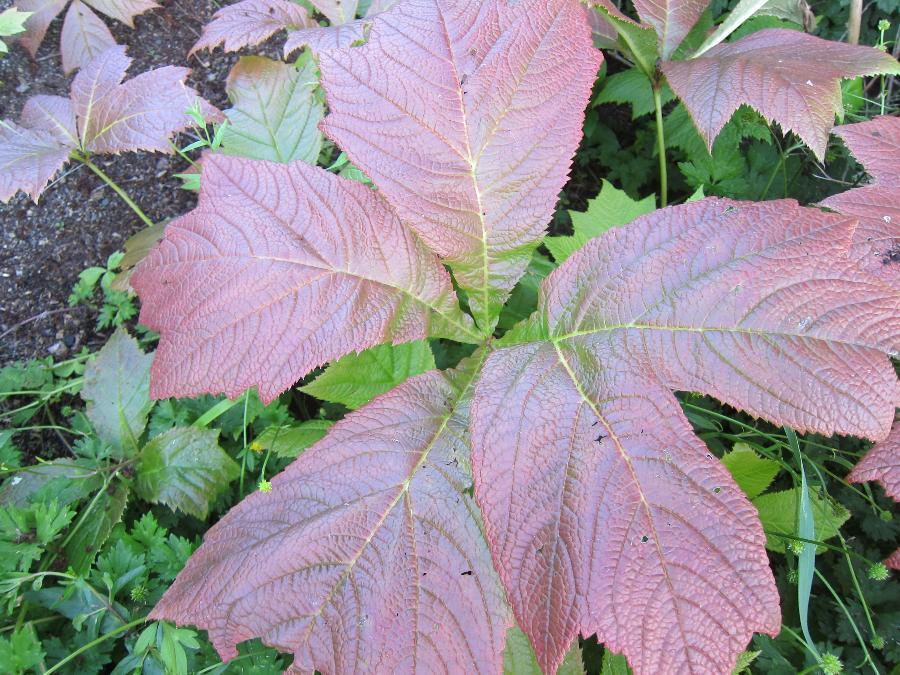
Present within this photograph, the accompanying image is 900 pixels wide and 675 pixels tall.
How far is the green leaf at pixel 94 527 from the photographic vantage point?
1521 millimetres

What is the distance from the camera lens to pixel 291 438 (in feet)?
5.17

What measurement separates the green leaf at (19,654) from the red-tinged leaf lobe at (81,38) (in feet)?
7.06

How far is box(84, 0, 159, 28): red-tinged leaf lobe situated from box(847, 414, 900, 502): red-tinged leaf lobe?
2.82 metres

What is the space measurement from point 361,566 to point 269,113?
140 centimetres

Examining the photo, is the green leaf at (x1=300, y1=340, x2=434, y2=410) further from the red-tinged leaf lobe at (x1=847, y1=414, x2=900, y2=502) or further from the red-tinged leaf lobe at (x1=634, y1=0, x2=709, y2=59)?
the red-tinged leaf lobe at (x1=634, y1=0, x2=709, y2=59)

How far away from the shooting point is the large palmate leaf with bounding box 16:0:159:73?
245 centimetres

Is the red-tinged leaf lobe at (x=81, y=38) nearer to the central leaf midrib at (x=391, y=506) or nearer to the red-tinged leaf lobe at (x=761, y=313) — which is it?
the central leaf midrib at (x=391, y=506)

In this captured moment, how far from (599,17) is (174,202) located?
1.66m

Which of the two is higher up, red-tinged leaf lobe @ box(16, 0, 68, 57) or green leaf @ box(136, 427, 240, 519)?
red-tinged leaf lobe @ box(16, 0, 68, 57)

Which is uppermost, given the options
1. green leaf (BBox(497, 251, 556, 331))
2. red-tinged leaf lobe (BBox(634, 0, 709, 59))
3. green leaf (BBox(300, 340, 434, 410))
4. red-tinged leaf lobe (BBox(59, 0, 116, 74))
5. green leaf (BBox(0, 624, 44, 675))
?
red-tinged leaf lobe (BBox(634, 0, 709, 59))

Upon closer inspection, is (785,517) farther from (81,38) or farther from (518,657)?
(81,38)

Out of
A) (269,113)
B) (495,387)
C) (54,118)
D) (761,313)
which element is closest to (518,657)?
(495,387)

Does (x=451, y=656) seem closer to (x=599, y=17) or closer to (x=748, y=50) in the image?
(x=748, y=50)

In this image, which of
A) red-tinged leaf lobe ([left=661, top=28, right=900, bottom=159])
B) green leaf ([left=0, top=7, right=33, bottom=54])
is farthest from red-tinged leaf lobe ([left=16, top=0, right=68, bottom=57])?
red-tinged leaf lobe ([left=661, top=28, right=900, bottom=159])
